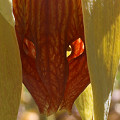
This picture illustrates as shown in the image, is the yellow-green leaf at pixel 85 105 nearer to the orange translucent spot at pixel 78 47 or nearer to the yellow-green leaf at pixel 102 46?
the orange translucent spot at pixel 78 47

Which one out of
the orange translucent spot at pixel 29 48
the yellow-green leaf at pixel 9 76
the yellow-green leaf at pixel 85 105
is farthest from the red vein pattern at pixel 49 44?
the yellow-green leaf at pixel 85 105

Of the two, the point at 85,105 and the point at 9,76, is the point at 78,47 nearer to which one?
the point at 9,76

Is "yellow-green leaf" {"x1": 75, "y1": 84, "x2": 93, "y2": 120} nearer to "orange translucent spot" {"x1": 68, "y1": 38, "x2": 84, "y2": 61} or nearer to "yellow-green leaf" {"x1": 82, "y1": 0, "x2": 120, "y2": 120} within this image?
"orange translucent spot" {"x1": 68, "y1": 38, "x2": 84, "y2": 61}

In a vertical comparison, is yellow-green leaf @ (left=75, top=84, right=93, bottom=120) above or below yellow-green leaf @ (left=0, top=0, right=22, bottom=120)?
below

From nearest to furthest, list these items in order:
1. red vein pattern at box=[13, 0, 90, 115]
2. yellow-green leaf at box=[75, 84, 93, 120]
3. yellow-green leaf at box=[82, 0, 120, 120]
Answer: yellow-green leaf at box=[82, 0, 120, 120] < red vein pattern at box=[13, 0, 90, 115] < yellow-green leaf at box=[75, 84, 93, 120]

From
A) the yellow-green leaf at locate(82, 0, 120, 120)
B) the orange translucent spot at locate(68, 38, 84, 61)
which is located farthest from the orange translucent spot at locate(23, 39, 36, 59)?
the yellow-green leaf at locate(82, 0, 120, 120)

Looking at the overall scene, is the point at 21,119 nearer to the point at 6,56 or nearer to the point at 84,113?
the point at 84,113

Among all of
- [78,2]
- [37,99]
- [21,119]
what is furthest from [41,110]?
[21,119]
